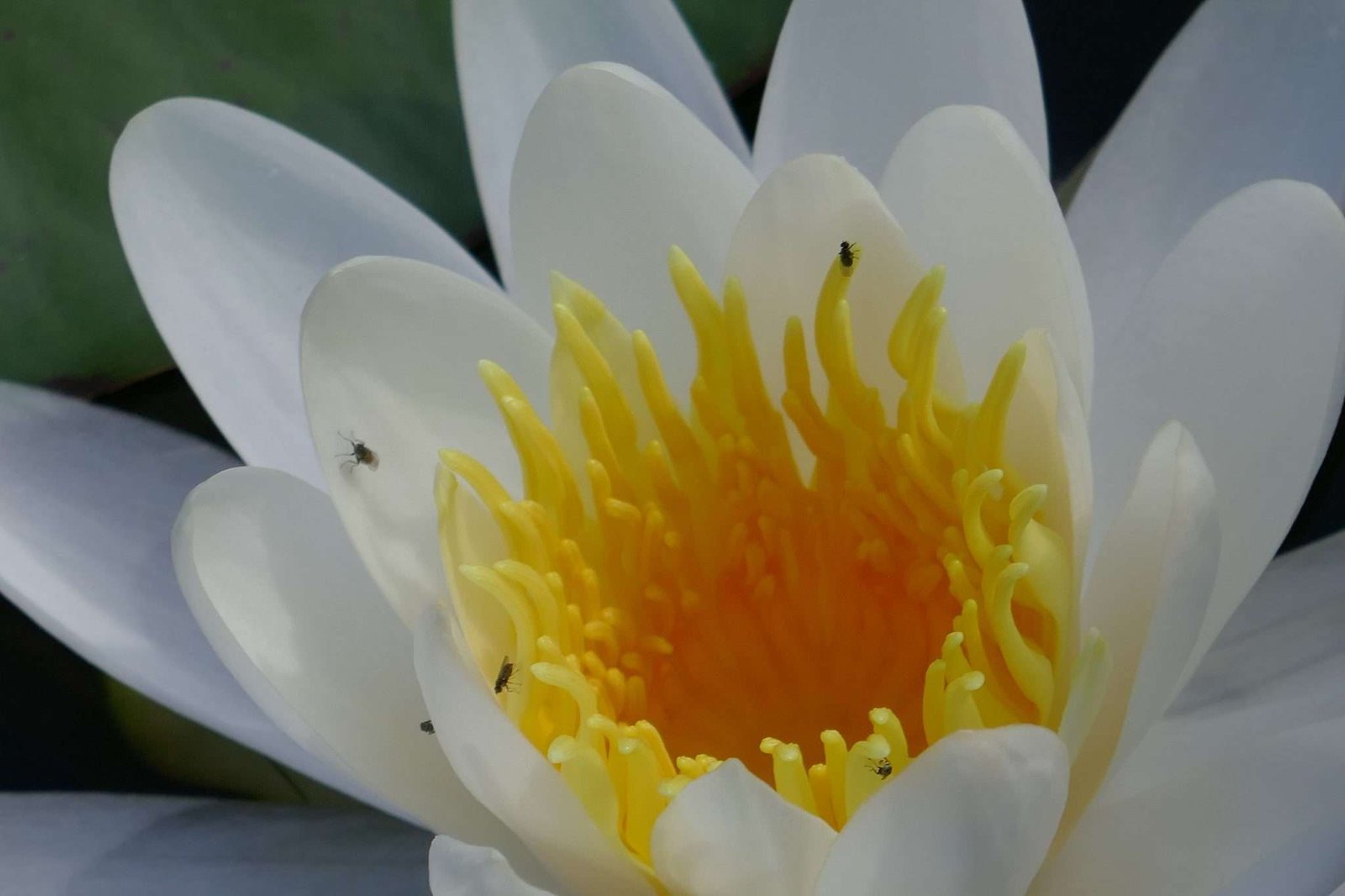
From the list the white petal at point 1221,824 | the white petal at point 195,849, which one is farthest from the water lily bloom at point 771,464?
the white petal at point 195,849

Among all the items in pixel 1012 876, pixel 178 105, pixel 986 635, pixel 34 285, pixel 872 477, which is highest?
pixel 178 105

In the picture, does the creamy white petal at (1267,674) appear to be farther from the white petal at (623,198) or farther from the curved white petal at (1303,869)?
the white petal at (623,198)

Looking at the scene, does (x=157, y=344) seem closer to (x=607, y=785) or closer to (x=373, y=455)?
→ (x=373, y=455)

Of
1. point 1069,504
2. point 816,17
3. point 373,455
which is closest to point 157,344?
point 373,455

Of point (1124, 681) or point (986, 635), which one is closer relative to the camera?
point (1124, 681)

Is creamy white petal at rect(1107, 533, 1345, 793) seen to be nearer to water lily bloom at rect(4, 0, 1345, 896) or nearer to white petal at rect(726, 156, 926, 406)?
water lily bloom at rect(4, 0, 1345, 896)

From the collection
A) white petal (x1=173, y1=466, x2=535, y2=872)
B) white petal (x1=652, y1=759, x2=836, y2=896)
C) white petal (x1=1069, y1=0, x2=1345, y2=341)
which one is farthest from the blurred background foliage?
white petal (x1=652, y1=759, x2=836, y2=896)
